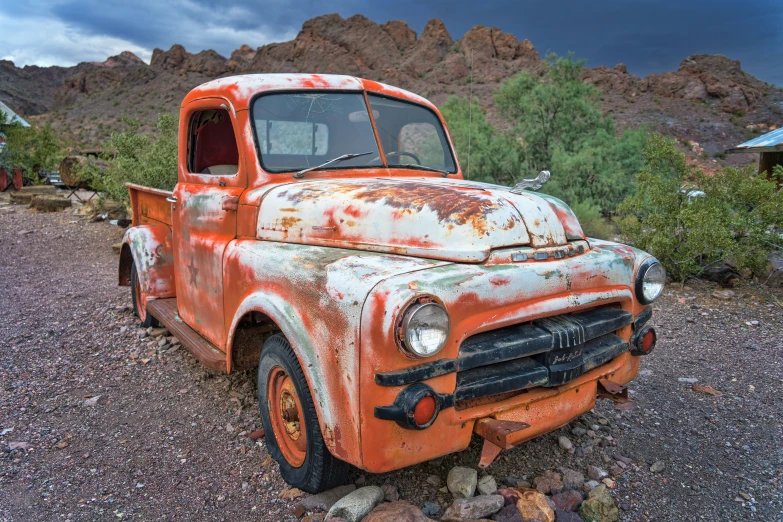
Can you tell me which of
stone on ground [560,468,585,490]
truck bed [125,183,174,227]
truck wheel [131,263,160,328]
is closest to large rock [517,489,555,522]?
stone on ground [560,468,585,490]

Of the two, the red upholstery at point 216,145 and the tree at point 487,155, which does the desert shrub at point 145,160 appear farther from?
the red upholstery at point 216,145

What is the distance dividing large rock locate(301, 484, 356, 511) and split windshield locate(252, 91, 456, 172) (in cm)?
163

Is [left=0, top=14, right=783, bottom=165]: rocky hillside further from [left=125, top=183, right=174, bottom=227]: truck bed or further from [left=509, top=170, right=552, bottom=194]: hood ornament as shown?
[left=509, top=170, right=552, bottom=194]: hood ornament

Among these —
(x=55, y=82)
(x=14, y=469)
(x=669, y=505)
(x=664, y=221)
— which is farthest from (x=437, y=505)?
(x=55, y=82)

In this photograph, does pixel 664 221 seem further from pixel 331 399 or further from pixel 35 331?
pixel 35 331

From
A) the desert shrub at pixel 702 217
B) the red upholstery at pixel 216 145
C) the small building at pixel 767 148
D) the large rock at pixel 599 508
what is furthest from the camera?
the small building at pixel 767 148

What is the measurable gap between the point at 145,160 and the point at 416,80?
121ft

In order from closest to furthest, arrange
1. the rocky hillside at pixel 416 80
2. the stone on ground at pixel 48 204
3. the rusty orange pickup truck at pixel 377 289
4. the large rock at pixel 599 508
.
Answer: the rusty orange pickup truck at pixel 377 289
the large rock at pixel 599 508
the stone on ground at pixel 48 204
the rocky hillside at pixel 416 80

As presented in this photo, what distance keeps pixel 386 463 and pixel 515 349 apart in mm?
633

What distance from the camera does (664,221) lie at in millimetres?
6137

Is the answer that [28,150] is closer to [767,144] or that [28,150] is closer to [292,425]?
[292,425]

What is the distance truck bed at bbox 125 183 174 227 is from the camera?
4137 millimetres

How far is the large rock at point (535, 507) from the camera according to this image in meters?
2.17

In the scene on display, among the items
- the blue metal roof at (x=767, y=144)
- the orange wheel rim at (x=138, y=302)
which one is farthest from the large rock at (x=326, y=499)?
the blue metal roof at (x=767, y=144)
